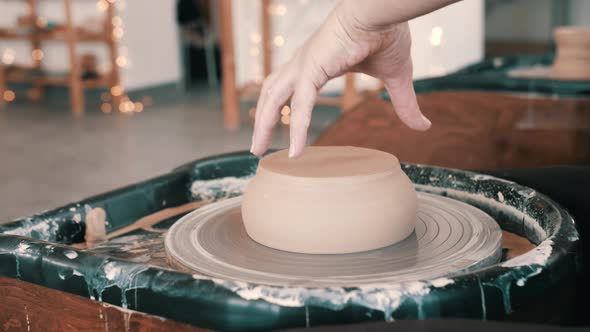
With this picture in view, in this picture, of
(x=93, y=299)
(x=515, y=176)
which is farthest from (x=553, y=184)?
(x=93, y=299)

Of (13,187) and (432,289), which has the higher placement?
(432,289)

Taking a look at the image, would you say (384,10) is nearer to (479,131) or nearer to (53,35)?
(479,131)

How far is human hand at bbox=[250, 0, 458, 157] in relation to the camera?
70 cm

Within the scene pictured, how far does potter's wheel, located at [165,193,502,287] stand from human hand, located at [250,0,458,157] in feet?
0.39

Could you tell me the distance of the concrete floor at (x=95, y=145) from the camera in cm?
298

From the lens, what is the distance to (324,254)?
75 centimetres

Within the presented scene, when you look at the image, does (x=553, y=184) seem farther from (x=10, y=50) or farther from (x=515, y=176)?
(x=10, y=50)

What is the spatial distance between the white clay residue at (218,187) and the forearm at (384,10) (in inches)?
16.7

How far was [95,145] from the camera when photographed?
3867 mm

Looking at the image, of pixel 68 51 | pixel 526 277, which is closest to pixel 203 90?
pixel 68 51

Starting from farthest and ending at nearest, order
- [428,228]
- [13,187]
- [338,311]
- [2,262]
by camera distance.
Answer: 1. [13,187]
2. [428,228]
3. [2,262]
4. [338,311]

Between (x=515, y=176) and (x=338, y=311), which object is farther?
(x=515, y=176)

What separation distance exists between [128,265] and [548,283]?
37 cm

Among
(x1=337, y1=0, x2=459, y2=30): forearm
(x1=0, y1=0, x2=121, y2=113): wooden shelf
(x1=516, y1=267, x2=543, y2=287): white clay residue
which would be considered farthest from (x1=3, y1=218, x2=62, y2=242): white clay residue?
(x1=0, y1=0, x2=121, y2=113): wooden shelf
